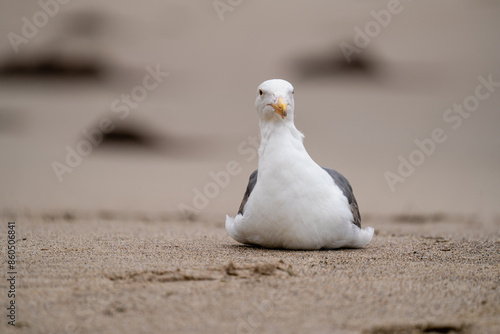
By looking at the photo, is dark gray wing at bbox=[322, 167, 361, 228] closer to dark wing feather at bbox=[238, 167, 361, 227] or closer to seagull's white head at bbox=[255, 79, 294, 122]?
dark wing feather at bbox=[238, 167, 361, 227]

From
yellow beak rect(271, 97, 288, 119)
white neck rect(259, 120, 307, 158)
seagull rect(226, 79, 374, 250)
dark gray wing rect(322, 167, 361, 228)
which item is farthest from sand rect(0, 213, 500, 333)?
yellow beak rect(271, 97, 288, 119)

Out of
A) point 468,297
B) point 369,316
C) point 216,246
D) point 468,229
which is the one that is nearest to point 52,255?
point 216,246

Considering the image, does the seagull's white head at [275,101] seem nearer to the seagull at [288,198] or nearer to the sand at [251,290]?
the seagull at [288,198]

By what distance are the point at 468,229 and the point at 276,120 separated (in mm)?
5109

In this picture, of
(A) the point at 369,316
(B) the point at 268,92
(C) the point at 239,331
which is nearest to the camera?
(C) the point at 239,331

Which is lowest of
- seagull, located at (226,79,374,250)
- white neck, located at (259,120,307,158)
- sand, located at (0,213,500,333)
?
sand, located at (0,213,500,333)

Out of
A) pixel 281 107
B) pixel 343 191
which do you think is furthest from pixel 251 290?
pixel 343 191

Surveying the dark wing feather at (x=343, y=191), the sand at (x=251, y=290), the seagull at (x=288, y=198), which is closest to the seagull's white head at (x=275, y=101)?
the seagull at (x=288, y=198)

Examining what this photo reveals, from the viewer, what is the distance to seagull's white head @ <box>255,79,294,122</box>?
561cm

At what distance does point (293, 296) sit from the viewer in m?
3.63

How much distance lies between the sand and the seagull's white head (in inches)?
54.8

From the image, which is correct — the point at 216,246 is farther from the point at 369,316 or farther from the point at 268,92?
the point at 369,316

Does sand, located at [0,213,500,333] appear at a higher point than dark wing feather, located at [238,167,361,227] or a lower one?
lower

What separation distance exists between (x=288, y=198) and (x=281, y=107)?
92 cm
